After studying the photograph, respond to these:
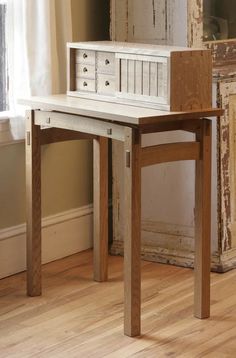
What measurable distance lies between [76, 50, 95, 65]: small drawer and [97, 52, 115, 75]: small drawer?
0.04 metres

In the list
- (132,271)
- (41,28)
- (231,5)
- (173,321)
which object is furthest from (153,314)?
(231,5)

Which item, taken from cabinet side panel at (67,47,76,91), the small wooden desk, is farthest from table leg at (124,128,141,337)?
cabinet side panel at (67,47,76,91)

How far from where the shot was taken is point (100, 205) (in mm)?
3711

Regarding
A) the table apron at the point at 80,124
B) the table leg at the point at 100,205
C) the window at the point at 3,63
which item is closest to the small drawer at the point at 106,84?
the table apron at the point at 80,124

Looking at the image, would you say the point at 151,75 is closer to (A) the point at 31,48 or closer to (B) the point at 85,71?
(B) the point at 85,71

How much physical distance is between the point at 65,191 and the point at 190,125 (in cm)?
110

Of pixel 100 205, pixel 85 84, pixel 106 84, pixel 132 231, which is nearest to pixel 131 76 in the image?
pixel 106 84

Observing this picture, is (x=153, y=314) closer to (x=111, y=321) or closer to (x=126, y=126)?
(x=111, y=321)

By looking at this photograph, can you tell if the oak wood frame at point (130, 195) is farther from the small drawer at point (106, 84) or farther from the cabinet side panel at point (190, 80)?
the small drawer at point (106, 84)

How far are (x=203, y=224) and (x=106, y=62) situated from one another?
2.33 ft

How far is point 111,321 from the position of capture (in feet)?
10.7

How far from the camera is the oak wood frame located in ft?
9.94

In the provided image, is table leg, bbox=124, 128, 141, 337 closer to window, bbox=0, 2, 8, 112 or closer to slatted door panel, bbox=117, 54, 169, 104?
slatted door panel, bbox=117, 54, 169, 104

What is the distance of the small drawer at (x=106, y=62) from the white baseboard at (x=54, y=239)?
0.86 m
